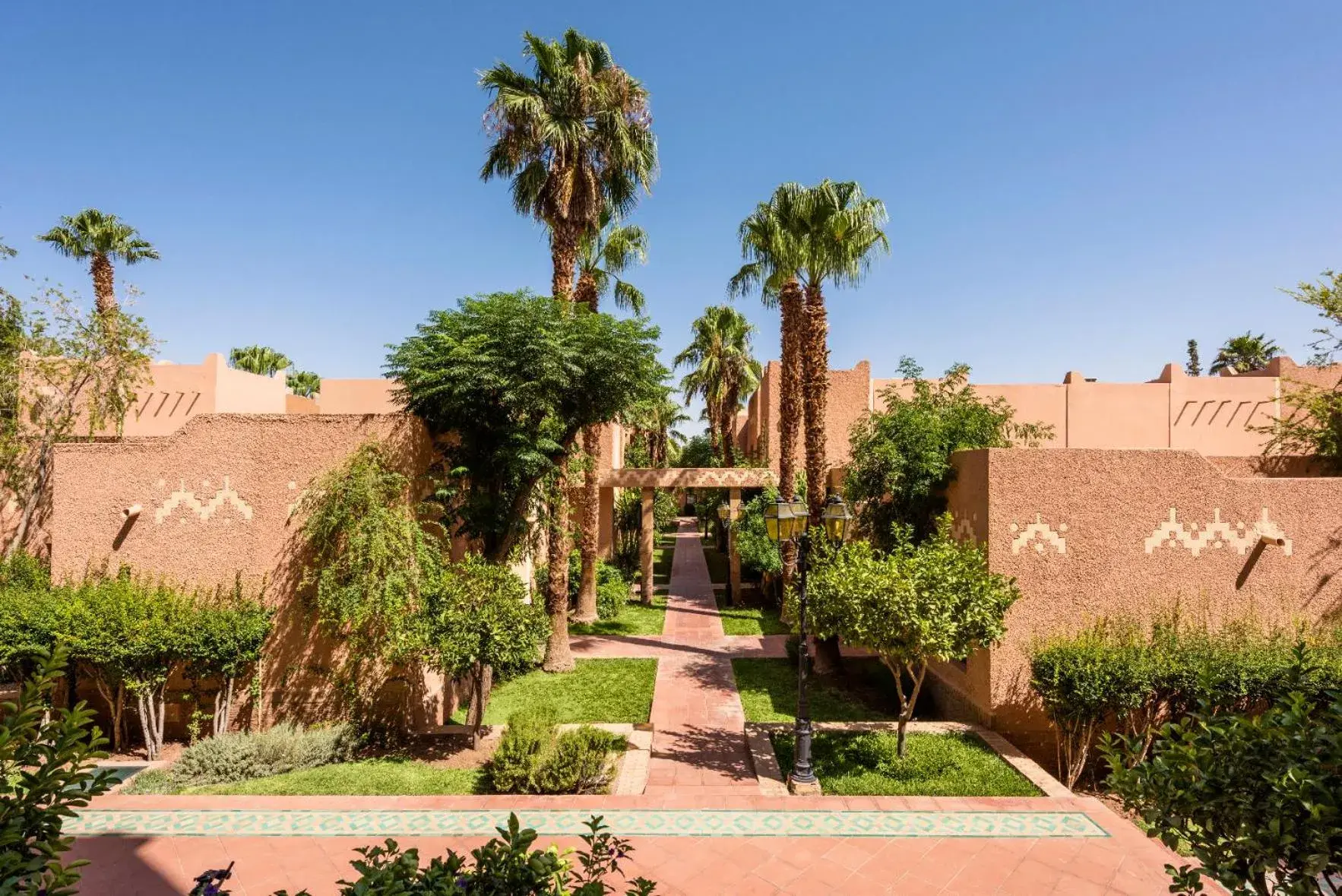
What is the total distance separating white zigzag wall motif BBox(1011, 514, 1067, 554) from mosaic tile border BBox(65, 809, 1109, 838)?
353 cm

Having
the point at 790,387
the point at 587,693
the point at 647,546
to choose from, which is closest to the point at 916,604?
the point at 587,693

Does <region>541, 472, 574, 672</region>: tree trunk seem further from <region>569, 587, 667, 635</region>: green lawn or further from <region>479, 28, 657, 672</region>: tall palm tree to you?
<region>569, 587, 667, 635</region>: green lawn

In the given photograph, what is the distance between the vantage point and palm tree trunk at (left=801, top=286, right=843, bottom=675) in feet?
43.2

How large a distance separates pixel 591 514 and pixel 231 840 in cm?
1058

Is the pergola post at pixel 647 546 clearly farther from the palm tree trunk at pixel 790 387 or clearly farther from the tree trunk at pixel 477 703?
the tree trunk at pixel 477 703

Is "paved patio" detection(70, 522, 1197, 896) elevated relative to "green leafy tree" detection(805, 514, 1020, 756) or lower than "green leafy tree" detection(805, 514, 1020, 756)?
lower

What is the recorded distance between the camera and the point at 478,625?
8.70 meters

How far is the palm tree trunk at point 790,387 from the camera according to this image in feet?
46.7

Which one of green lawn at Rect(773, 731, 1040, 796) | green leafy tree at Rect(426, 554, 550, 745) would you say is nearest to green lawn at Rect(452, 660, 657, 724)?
green leafy tree at Rect(426, 554, 550, 745)

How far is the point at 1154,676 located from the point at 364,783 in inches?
402

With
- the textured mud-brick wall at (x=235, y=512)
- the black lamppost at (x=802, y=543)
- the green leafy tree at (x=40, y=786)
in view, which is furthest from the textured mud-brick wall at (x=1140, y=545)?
the green leafy tree at (x=40, y=786)

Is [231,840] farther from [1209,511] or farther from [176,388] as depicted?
[176,388]

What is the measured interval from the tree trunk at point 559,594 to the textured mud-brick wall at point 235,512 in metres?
3.39

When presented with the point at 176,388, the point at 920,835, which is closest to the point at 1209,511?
the point at 920,835
